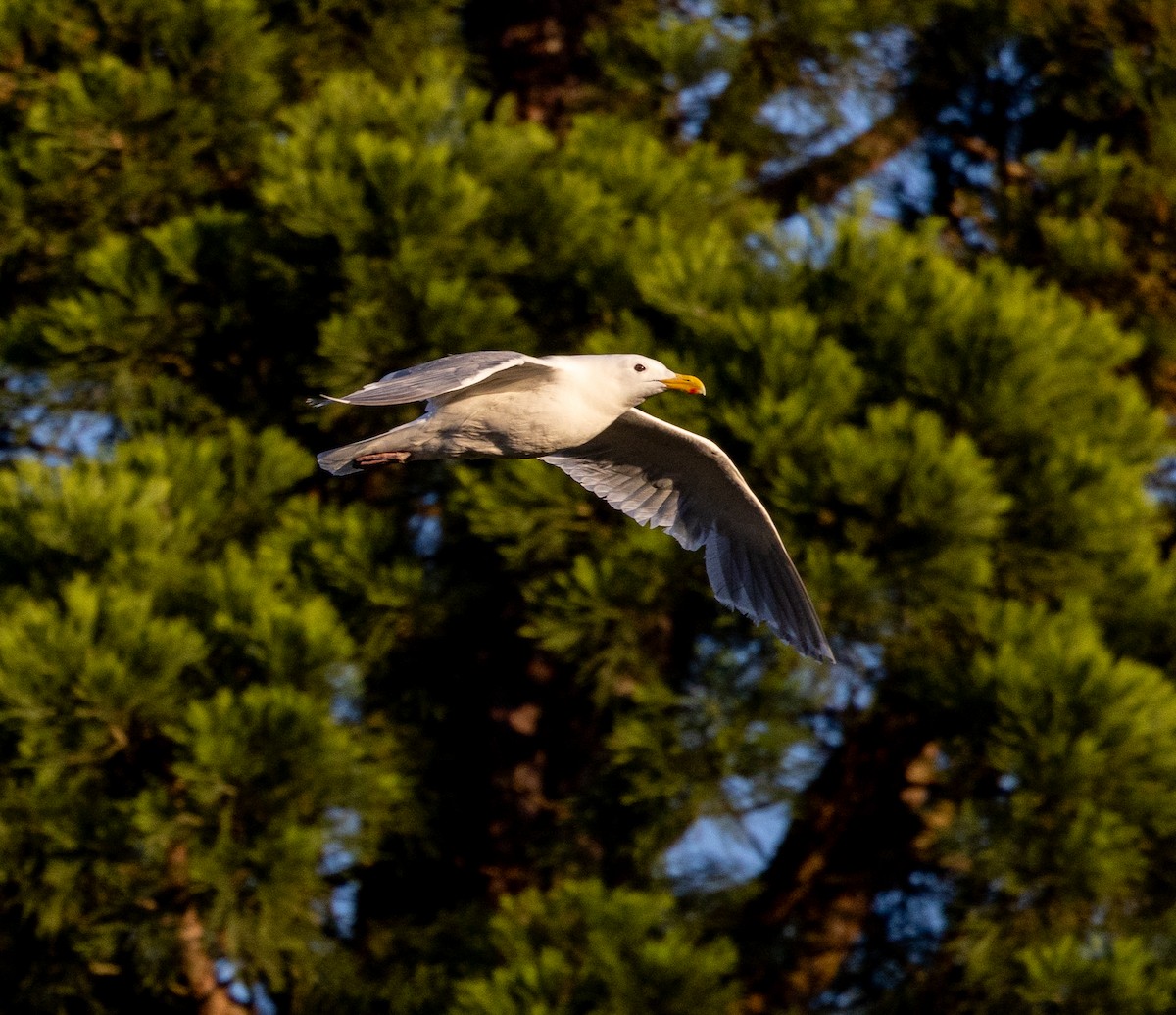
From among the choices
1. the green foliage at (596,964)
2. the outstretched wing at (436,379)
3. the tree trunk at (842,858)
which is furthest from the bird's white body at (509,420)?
the tree trunk at (842,858)

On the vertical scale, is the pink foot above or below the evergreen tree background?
above

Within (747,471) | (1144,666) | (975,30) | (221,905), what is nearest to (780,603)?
(747,471)

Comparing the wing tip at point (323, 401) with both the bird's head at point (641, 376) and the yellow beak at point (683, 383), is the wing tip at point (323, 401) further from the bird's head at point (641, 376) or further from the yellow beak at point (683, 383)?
the yellow beak at point (683, 383)

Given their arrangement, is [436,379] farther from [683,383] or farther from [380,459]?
[683,383]

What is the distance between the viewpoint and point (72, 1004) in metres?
5.08

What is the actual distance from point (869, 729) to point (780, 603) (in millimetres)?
1204

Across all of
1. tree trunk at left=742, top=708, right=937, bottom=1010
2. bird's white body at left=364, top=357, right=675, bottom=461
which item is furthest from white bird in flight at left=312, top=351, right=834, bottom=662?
tree trunk at left=742, top=708, right=937, bottom=1010

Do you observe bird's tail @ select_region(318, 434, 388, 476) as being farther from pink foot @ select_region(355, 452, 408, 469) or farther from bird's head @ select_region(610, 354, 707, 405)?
bird's head @ select_region(610, 354, 707, 405)

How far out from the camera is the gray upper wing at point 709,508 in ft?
14.0

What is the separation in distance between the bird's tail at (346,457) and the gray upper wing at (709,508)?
0.62 m

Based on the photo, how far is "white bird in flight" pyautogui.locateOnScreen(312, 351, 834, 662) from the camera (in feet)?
12.1

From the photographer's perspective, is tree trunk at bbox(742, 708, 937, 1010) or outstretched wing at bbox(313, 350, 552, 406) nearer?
outstretched wing at bbox(313, 350, 552, 406)

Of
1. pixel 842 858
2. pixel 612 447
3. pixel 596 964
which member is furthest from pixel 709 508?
pixel 842 858

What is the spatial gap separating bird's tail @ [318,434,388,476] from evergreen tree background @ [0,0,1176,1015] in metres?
0.91
